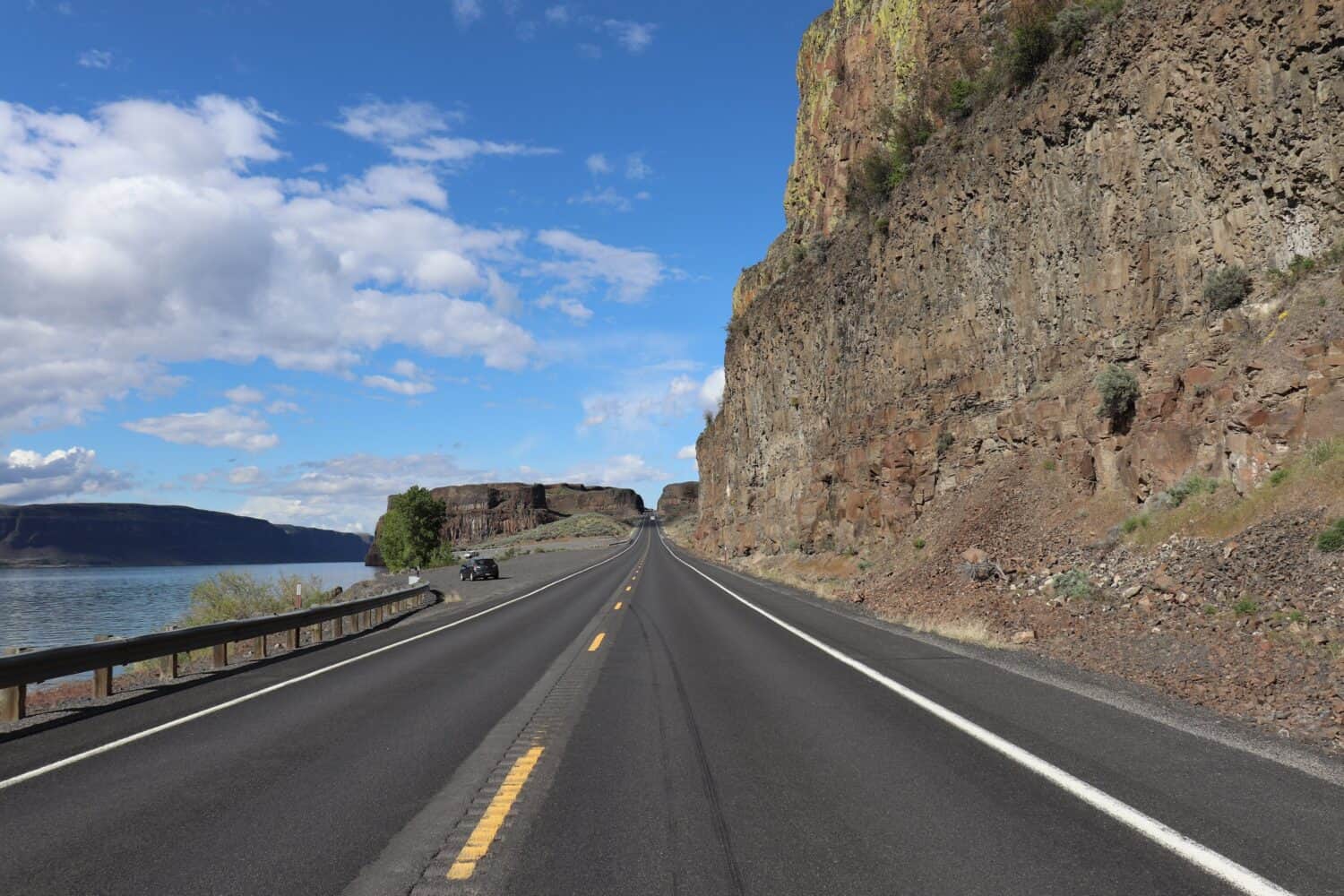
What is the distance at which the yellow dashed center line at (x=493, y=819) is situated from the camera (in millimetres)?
3887

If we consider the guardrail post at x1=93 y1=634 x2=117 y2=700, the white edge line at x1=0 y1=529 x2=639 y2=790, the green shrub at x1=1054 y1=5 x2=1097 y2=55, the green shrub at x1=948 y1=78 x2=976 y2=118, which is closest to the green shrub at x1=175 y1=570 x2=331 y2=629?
the white edge line at x1=0 y1=529 x2=639 y2=790

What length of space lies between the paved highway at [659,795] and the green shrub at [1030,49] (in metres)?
21.6

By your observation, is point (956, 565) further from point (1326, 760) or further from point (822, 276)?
point (822, 276)

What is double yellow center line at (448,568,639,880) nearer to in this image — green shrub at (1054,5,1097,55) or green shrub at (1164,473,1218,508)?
green shrub at (1164,473,1218,508)

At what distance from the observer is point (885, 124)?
34844 millimetres

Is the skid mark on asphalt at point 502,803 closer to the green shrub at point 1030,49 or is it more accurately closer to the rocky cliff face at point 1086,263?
the rocky cliff face at point 1086,263

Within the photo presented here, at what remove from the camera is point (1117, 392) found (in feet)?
56.4

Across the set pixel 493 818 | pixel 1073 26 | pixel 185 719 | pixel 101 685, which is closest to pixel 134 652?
pixel 101 685

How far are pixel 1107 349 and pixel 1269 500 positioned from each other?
8.34 metres

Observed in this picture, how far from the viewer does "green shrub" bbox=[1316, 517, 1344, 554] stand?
9547 millimetres

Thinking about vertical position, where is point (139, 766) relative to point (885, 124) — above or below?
below

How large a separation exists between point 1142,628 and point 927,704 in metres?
5.11

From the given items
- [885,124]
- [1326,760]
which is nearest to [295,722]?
[1326,760]

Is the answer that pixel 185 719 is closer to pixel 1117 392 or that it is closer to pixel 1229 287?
pixel 1117 392
